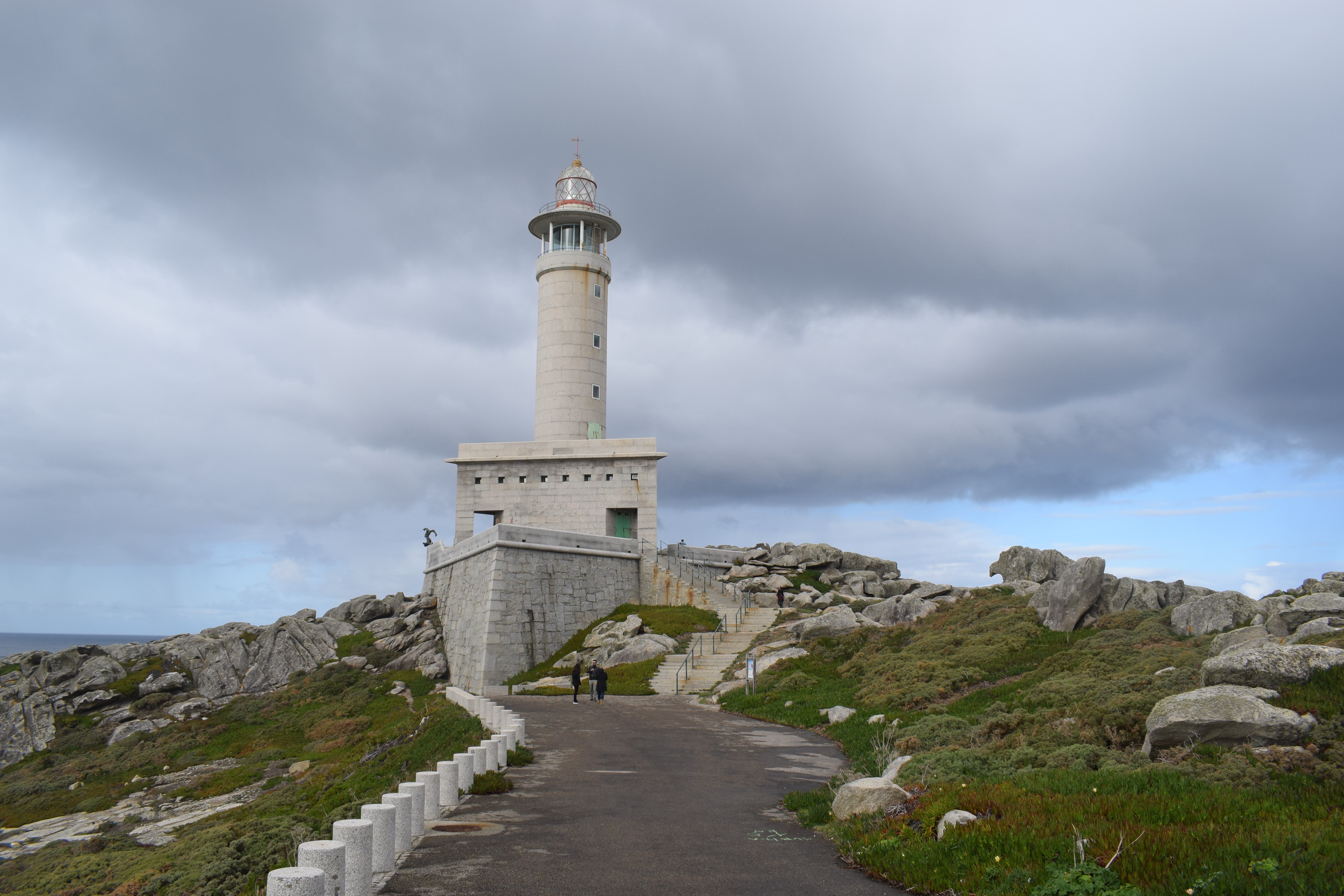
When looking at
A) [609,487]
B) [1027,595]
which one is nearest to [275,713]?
[609,487]

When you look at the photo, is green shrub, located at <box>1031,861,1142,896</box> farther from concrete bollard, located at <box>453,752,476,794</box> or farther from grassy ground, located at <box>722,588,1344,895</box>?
concrete bollard, located at <box>453,752,476,794</box>

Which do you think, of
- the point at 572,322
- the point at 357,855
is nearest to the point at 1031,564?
the point at 572,322

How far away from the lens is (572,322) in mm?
46969

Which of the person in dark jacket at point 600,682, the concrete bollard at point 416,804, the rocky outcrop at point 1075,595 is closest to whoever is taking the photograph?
the concrete bollard at point 416,804

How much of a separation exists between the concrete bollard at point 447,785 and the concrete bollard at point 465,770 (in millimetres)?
162

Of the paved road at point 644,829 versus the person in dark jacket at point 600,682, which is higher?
the person in dark jacket at point 600,682

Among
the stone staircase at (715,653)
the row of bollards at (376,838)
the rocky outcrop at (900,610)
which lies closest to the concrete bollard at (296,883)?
the row of bollards at (376,838)

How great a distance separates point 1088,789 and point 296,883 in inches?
308

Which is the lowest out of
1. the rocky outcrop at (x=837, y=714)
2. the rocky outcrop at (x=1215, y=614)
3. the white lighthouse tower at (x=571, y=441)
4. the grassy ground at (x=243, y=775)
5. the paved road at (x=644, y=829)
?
the grassy ground at (x=243, y=775)

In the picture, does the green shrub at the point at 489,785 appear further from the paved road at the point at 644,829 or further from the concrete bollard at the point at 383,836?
the concrete bollard at the point at 383,836

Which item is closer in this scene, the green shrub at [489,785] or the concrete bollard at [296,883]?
the concrete bollard at [296,883]

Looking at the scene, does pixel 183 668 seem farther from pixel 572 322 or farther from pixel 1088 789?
pixel 1088 789

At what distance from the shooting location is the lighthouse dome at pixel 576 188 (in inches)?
1918

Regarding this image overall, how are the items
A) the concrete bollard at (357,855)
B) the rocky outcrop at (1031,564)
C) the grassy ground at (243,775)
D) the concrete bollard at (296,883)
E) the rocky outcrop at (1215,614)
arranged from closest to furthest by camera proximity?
the concrete bollard at (296,883) < the concrete bollard at (357,855) < the grassy ground at (243,775) < the rocky outcrop at (1215,614) < the rocky outcrop at (1031,564)
